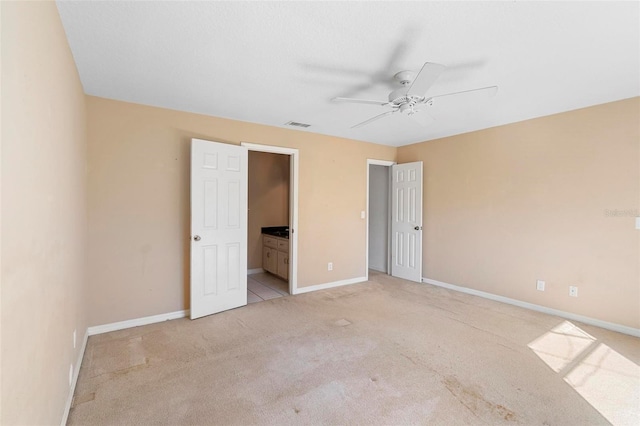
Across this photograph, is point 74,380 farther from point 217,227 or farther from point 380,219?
point 380,219

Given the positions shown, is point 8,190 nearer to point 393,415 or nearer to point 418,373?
point 393,415

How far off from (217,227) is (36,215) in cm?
227

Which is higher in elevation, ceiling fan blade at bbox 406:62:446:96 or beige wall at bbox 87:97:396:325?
ceiling fan blade at bbox 406:62:446:96

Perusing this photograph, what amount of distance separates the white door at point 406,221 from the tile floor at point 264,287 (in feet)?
6.86

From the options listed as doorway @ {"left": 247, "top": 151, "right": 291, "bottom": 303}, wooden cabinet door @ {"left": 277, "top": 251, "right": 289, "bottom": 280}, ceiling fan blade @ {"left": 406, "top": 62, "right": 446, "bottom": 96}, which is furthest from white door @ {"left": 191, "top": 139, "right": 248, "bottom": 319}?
ceiling fan blade @ {"left": 406, "top": 62, "right": 446, "bottom": 96}

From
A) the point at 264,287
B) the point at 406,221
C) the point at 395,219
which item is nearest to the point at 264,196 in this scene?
the point at 264,287

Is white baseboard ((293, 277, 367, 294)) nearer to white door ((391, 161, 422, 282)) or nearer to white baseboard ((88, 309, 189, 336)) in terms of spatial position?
white door ((391, 161, 422, 282))

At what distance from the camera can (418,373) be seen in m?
2.33

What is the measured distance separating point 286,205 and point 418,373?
446 cm

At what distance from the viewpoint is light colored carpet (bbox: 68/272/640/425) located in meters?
1.90

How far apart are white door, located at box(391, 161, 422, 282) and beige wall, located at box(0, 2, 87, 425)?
4.51 metres

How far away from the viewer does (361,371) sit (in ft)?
7.73

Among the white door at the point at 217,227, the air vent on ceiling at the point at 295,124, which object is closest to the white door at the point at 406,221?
the air vent on ceiling at the point at 295,124

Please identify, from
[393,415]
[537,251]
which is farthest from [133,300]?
[537,251]
